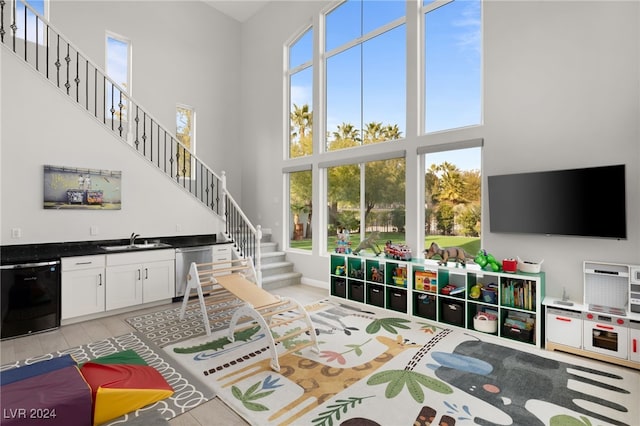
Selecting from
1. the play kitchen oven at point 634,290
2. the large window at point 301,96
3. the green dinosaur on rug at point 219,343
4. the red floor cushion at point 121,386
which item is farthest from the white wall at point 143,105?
the play kitchen oven at point 634,290

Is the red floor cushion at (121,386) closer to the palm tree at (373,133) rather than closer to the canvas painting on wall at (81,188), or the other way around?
the canvas painting on wall at (81,188)

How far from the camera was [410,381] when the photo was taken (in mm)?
2883

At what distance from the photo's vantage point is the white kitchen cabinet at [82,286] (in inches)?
163

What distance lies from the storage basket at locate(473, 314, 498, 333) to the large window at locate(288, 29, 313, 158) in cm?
441

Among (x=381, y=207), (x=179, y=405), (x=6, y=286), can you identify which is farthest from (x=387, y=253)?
(x=6, y=286)

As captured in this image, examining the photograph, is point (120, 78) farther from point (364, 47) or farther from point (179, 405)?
point (179, 405)

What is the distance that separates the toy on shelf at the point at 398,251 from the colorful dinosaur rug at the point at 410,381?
1.16 meters

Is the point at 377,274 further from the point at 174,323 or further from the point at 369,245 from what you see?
the point at 174,323

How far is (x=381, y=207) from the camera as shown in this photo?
5.68 m

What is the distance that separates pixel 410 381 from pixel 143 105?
279 inches

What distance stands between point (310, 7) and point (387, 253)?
532 cm

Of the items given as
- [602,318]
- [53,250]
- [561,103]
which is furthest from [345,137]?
[53,250]

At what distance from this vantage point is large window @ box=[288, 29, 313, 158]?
6.88 m

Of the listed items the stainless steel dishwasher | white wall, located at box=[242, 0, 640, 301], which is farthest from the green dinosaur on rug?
white wall, located at box=[242, 0, 640, 301]
